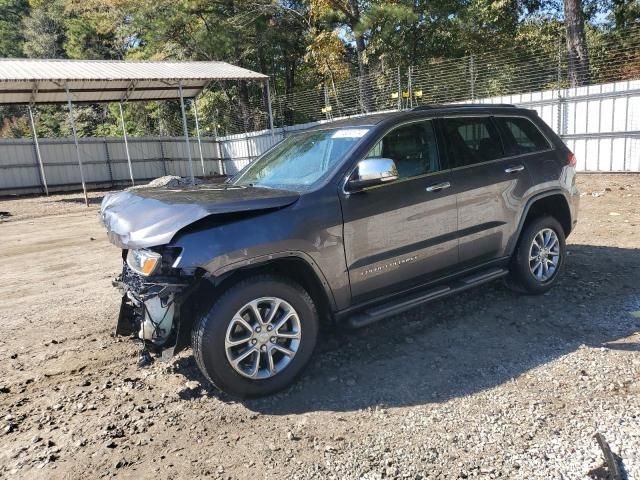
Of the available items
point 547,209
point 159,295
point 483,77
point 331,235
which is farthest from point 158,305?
point 483,77

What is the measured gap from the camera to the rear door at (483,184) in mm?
4363

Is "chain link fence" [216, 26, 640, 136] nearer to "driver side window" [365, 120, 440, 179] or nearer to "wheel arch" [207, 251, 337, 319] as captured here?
"driver side window" [365, 120, 440, 179]

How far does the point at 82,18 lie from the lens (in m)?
36.9

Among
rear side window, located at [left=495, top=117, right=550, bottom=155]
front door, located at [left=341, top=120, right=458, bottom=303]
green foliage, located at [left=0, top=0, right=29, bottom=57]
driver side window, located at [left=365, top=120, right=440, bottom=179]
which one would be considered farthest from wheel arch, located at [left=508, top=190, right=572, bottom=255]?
green foliage, located at [left=0, top=0, right=29, bottom=57]

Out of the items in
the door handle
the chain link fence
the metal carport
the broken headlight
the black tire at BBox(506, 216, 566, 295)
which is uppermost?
the metal carport

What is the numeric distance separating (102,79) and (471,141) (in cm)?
1561

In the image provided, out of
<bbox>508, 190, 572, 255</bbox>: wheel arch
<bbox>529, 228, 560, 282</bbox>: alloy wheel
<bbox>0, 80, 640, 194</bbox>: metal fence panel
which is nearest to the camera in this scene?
A: <bbox>508, 190, 572, 255</bbox>: wheel arch

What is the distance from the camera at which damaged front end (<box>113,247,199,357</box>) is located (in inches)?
126

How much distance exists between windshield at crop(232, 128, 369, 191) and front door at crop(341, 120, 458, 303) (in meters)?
0.27

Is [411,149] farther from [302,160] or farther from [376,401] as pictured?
[376,401]

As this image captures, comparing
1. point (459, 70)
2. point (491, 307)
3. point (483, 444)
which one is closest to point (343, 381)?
point (483, 444)

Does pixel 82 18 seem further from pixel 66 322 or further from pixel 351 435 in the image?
pixel 351 435

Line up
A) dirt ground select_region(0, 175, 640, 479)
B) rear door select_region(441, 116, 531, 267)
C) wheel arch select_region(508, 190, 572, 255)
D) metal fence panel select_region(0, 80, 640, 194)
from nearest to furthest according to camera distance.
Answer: dirt ground select_region(0, 175, 640, 479) < rear door select_region(441, 116, 531, 267) < wheel arch select_region(508, 190, 572, 255) < metal fence panel select_region(0, 80, 640, 194)

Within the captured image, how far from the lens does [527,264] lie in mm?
4852
